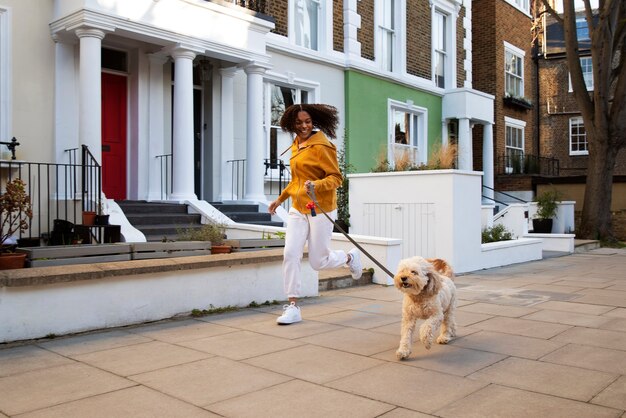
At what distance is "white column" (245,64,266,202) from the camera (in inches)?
455

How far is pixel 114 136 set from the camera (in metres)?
10.7

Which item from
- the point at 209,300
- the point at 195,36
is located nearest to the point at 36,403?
the point at 209,300

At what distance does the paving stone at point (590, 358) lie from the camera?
4.05 m

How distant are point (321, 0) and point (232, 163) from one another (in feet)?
16.7

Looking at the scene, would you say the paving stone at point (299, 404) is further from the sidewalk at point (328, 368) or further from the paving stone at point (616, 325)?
the paving stone at point (616, 325)

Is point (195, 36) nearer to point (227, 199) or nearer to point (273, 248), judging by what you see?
point (227, 199)

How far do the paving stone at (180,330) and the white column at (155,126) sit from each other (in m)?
5.68

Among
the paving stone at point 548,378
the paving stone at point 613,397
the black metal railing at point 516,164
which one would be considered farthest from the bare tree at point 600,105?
the paving stone at point 613,397

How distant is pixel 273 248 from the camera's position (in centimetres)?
765

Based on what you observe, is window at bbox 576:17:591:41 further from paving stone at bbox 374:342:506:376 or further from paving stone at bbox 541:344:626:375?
paving stone at bbox 374:342:506:376

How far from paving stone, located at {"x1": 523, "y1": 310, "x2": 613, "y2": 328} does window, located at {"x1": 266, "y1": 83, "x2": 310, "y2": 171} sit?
8.10 meters

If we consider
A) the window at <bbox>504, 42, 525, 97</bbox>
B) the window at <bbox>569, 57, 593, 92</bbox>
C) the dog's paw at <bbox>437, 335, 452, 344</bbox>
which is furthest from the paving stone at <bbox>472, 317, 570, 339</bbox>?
the window at <bbox>569, 57, 593, 92</bbox>

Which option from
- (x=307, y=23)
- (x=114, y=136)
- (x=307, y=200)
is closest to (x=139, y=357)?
(x=307, y=200)

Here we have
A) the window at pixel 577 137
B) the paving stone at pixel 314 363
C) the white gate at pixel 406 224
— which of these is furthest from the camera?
the window at pixel 577 137
